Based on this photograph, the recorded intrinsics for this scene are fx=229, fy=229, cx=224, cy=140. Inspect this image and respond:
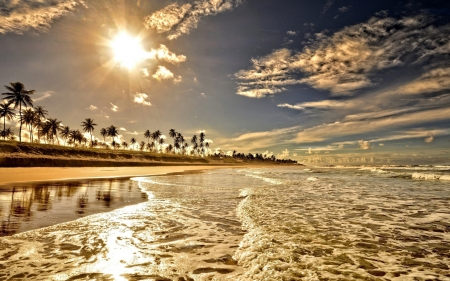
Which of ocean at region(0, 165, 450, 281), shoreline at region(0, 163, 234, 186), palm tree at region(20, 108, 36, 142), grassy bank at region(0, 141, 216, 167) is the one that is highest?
palm tree at region(20, 108, 36, 142)

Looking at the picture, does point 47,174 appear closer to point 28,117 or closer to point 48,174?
point 48,174

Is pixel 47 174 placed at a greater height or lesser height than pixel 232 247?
greater

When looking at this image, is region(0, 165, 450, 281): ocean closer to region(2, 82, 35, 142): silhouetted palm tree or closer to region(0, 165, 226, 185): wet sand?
region(0, 165, 226, 185): wet sand

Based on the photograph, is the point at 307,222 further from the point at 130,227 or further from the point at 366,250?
the point at 130,227

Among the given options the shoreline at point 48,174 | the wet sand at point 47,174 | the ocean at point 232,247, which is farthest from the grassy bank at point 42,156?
the ocean at point 232,247

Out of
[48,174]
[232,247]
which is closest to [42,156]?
[48,174]

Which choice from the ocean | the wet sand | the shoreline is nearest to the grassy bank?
the shoreline

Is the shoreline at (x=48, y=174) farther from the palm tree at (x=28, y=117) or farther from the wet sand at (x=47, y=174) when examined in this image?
the palm tree at (x=28, y=117)

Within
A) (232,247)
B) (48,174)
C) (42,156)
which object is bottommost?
(232,247)

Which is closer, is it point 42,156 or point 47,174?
point 47,174

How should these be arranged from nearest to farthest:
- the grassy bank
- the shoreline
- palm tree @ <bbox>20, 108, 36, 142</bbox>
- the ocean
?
the ocean, the shoreline, the grassy bank, palm tree @ <bbox>20, 108, 36, 142</bbox>

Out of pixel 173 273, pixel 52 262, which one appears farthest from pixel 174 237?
pixel 52 262

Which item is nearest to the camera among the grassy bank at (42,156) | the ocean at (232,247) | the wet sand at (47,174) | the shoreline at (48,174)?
the ocean at (232,247)

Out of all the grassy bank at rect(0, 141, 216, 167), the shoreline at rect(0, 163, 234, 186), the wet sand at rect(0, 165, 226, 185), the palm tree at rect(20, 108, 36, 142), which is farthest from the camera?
the palm tree at rect(20, 108, 36, 142)
